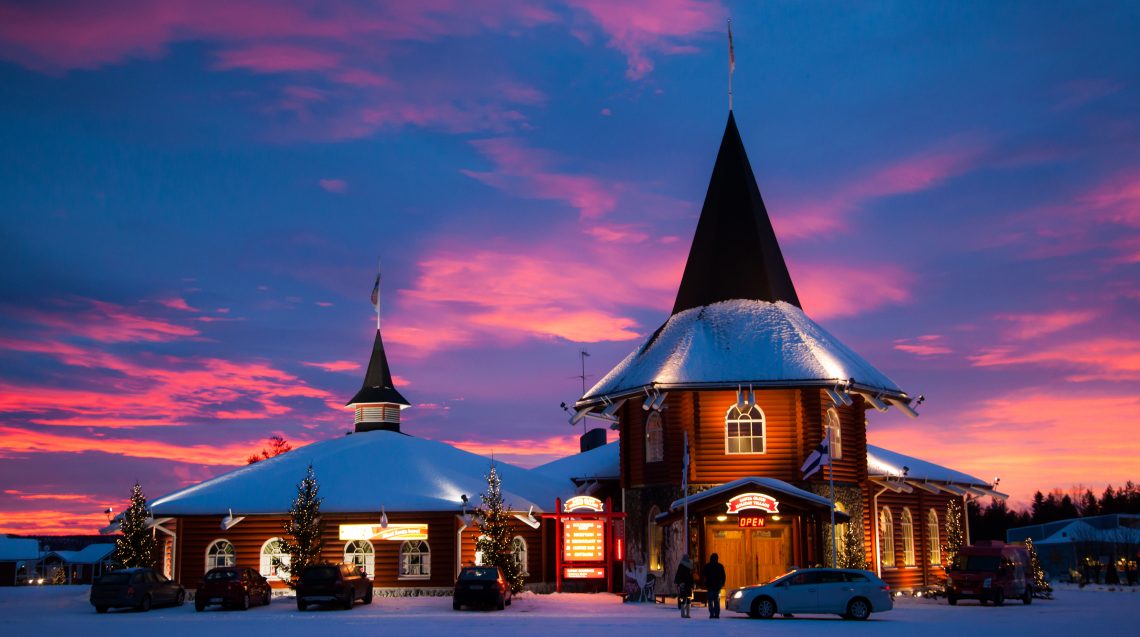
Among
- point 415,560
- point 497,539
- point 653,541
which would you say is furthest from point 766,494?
point 415,560

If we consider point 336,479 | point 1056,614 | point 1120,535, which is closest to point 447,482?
point 336,479

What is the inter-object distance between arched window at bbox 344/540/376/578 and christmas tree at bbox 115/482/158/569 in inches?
282

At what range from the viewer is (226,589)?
35281 mm

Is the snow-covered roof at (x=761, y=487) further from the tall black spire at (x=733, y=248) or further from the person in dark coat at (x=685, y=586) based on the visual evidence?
the tall black spire at (x=733, y=248)

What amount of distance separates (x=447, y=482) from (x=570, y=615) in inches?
588

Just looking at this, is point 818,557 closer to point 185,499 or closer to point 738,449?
point 738,449

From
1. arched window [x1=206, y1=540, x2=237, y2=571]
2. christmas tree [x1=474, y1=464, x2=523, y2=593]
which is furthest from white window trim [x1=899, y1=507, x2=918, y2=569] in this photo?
arched window [x1=206, y1=540, x2=237, y2=571]

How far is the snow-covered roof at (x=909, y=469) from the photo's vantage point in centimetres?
4481

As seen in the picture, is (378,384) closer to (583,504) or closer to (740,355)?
(583,504)

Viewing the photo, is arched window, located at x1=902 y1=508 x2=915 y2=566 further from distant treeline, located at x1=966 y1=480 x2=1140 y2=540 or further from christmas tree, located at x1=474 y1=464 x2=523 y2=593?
distant treeline, located at x1=966 y1=480 x2=1140 y2=540

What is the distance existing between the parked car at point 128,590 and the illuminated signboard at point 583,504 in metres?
14.8

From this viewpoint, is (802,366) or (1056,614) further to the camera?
(802,366)

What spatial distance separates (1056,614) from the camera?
3156 centimetres

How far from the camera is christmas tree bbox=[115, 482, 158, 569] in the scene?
42.6 meters
